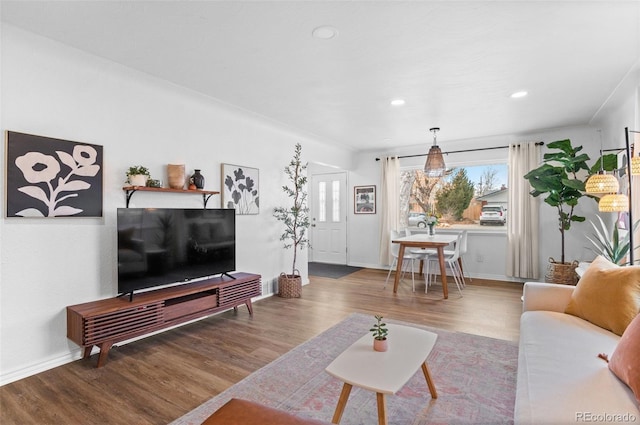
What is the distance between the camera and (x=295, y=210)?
471cm

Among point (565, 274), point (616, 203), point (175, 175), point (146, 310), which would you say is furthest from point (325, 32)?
point (565, 274)

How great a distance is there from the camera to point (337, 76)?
298cm

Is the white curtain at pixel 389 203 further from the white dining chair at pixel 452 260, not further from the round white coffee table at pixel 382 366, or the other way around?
the round white coffee table at pixel 382 366

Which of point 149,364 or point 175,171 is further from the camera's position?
point 175,171

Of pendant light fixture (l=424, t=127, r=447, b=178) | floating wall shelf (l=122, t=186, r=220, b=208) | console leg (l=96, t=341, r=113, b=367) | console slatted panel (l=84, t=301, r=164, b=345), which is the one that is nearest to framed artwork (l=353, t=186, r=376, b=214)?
pendant light fixture (l=424, t=127, r=447, b=178)

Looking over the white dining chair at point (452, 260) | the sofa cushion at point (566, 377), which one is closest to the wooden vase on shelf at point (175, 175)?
the sofa cushion at point (566, 377)

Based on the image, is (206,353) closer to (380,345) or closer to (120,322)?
(120,322)

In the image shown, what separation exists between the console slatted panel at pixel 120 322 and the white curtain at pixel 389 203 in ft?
14.6

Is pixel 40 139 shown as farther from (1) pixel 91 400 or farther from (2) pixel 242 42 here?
(1) pixel 91 400

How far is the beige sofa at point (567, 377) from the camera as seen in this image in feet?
3.90

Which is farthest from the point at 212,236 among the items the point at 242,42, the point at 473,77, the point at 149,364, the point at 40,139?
the point at 473,77

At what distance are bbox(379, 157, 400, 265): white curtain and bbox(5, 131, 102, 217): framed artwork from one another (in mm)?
4838

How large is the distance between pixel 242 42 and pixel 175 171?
1472 millimetres
